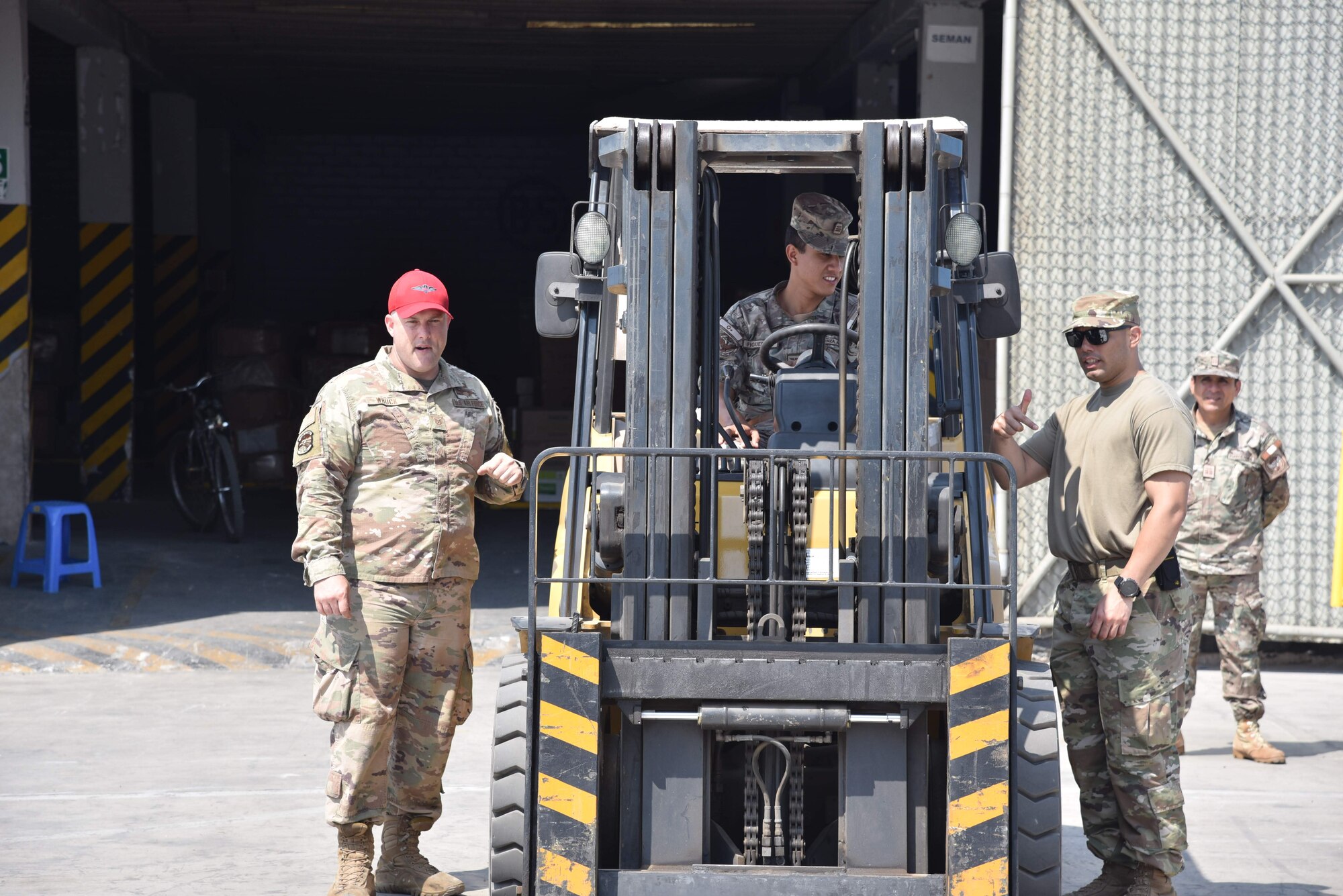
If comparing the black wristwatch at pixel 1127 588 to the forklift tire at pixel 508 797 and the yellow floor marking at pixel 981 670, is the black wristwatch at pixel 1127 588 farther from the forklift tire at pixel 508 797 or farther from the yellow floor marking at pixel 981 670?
the forklift tire at pixel 508 797

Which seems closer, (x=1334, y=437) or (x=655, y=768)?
(x=655, y=768)

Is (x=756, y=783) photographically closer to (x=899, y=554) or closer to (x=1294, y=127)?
(x=899, y=554)

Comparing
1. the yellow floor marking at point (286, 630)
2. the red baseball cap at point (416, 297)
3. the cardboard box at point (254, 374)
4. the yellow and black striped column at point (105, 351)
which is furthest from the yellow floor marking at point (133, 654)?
the cardboard box at point (254, 374)

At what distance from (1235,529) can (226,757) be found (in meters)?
4.91

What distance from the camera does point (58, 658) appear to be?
9.19 metres

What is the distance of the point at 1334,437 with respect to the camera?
9.23 metres

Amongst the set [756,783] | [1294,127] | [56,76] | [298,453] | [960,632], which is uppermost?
[56,76]

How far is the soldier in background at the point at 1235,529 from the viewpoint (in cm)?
737

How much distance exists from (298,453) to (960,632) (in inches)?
86.5

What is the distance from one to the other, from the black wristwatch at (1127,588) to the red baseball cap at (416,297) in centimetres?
227

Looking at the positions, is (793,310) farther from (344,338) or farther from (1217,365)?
(344,338)

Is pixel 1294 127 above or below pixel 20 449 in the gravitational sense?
above

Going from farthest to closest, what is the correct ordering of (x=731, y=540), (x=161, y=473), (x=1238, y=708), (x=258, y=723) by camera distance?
(x=161, y=473)
(x=258, y=723)
(x=1238, y=708)
(x=731, y=540)

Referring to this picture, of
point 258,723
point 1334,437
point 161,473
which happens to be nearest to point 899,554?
point 258,723
